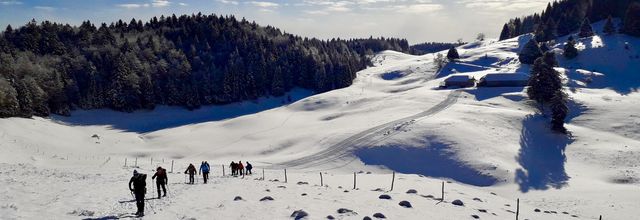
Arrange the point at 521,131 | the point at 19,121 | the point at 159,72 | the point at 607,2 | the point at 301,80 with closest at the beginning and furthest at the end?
the point at 521,131 → the point at 19,121 → the point at 159,72 → the point at 301,80 → the point at 607,2

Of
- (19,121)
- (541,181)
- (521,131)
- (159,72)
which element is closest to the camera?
(541,181)

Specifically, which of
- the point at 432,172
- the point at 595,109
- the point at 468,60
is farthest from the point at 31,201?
the point at 468,60

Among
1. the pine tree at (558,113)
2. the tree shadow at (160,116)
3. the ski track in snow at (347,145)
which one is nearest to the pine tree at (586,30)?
the pine tree at (558,113)

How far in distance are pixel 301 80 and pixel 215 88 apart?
26.0 meters

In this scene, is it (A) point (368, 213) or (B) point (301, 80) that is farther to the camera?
(B) point (301, 80)

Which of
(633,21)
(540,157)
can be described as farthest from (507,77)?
(633,21)

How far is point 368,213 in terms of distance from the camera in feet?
62.4

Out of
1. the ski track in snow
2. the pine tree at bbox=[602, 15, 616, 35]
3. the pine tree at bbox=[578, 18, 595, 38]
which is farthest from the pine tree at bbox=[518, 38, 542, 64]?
the ski track in snow

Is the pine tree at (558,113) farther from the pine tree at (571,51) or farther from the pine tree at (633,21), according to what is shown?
the pine tree at (633,21)

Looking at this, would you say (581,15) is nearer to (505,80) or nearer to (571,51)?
(571,51)

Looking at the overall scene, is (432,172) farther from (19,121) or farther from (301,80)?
(301,80)

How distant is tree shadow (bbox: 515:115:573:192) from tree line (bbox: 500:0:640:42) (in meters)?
65.0

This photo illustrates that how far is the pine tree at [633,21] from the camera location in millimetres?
113375

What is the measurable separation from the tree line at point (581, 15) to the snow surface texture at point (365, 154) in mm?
5657
